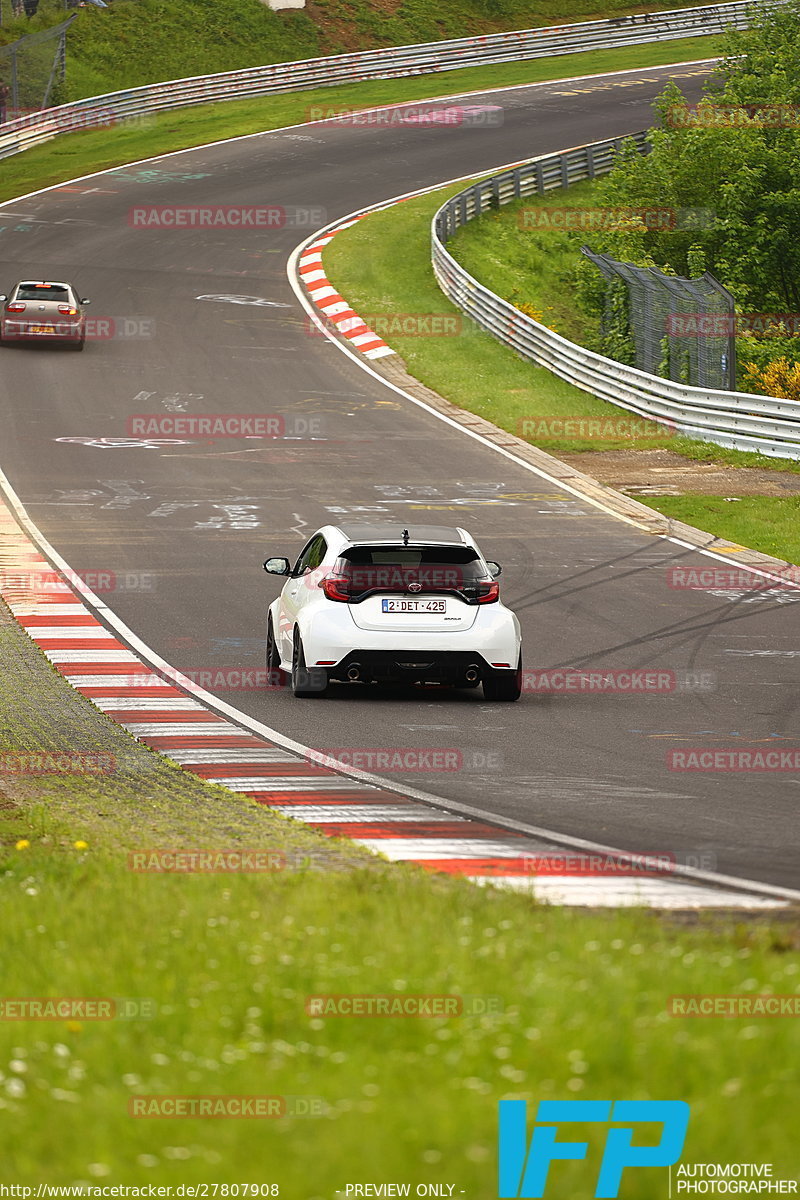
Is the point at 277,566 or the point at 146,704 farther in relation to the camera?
the point at 277,566

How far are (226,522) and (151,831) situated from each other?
15.3 m

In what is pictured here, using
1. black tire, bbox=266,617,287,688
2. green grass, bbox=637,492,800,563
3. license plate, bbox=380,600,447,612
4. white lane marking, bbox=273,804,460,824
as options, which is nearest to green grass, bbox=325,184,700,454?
green grass, bbox=637,492,800,563

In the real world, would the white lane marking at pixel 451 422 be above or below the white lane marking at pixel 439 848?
below

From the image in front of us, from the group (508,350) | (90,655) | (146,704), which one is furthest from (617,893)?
(508,350)

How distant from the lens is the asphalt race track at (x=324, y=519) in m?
10.9

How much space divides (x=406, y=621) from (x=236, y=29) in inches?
2599

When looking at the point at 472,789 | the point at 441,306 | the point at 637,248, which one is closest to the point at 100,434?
the point at 441,306

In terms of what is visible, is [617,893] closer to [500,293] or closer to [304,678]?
[304,678]

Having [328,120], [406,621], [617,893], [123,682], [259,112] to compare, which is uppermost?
[259,112]

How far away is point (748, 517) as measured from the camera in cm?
2514

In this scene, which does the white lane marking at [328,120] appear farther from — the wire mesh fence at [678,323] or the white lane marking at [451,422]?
the wire mesh fence at [678,323]

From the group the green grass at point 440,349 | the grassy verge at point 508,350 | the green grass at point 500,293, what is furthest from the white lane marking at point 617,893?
the green grass at point 440,349

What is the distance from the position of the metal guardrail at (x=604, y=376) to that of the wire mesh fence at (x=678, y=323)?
1.06 metres

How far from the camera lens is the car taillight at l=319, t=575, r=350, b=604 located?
46.0 feet
